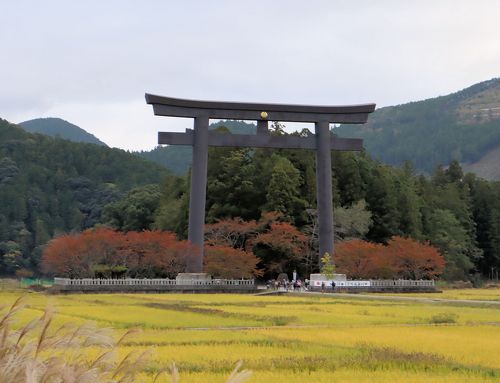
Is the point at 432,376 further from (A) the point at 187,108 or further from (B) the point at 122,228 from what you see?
(B) the point at 122,228

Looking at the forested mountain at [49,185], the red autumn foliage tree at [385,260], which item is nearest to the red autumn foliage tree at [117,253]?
the red autumn foliage tree at [385,260]

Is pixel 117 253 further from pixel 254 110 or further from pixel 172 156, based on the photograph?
pixel 172 156

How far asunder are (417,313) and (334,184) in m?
40.7

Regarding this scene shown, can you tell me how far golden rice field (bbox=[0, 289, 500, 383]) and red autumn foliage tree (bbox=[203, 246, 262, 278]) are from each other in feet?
66.1

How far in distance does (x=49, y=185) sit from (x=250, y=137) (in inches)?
2797

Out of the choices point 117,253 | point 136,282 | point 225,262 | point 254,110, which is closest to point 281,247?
point 225,262

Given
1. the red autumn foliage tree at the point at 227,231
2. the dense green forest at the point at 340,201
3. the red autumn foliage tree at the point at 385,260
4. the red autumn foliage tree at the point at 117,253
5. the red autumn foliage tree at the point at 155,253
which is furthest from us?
the dense green forest at the point at 340,201

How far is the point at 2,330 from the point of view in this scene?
12.7 feet

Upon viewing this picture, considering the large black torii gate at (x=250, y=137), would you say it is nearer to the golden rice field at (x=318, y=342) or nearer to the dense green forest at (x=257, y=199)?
the dense green forest at (x=257, y=199)

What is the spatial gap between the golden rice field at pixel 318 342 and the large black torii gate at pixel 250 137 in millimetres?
18941

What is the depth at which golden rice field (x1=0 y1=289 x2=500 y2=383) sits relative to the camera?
36.8 feet

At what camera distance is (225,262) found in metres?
47.8

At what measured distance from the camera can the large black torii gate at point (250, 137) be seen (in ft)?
150

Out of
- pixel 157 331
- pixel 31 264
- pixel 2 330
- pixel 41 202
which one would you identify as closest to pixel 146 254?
pixel 157 331
